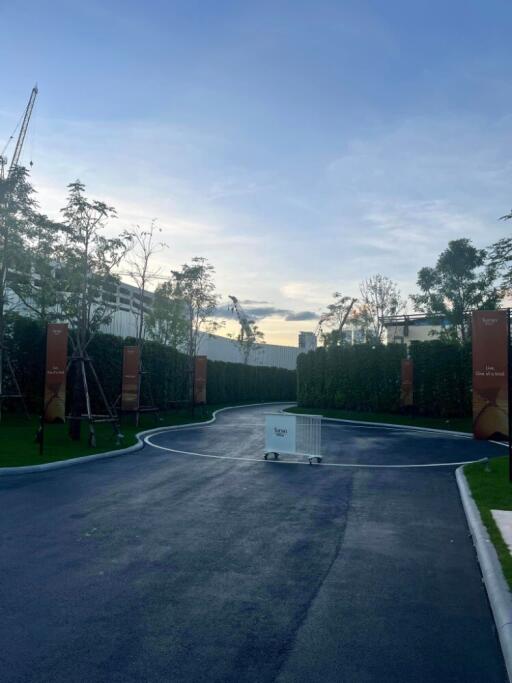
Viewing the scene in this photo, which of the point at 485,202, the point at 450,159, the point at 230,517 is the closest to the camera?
the point at 230,517

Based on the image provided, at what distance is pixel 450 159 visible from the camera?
15.9m

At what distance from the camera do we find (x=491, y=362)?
17.4 m

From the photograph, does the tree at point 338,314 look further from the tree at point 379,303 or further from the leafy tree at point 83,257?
the leafy tree at point 83,257

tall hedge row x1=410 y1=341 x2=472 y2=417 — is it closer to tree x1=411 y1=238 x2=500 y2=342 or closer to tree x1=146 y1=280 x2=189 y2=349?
tree x1=411 y1=238 x2=500 y2=342

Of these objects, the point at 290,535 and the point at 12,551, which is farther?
the point at 290,535

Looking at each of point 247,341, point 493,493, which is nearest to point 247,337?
point 247,341

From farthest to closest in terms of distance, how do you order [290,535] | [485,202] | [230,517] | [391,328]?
[391,328], [485,202], [230,517], [290,535]

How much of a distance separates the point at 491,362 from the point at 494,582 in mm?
13156

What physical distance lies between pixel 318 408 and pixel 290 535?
31.7 m

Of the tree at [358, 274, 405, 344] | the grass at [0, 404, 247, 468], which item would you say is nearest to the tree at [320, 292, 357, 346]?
the tree at [358, 274, 405, 344]

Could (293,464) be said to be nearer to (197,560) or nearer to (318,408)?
(197,560)

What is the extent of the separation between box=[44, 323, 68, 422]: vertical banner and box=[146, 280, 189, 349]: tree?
24.1 metres

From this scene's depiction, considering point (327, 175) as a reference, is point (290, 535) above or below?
below

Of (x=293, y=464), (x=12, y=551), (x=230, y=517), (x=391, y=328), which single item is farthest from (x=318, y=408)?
(x=12, y=551)
